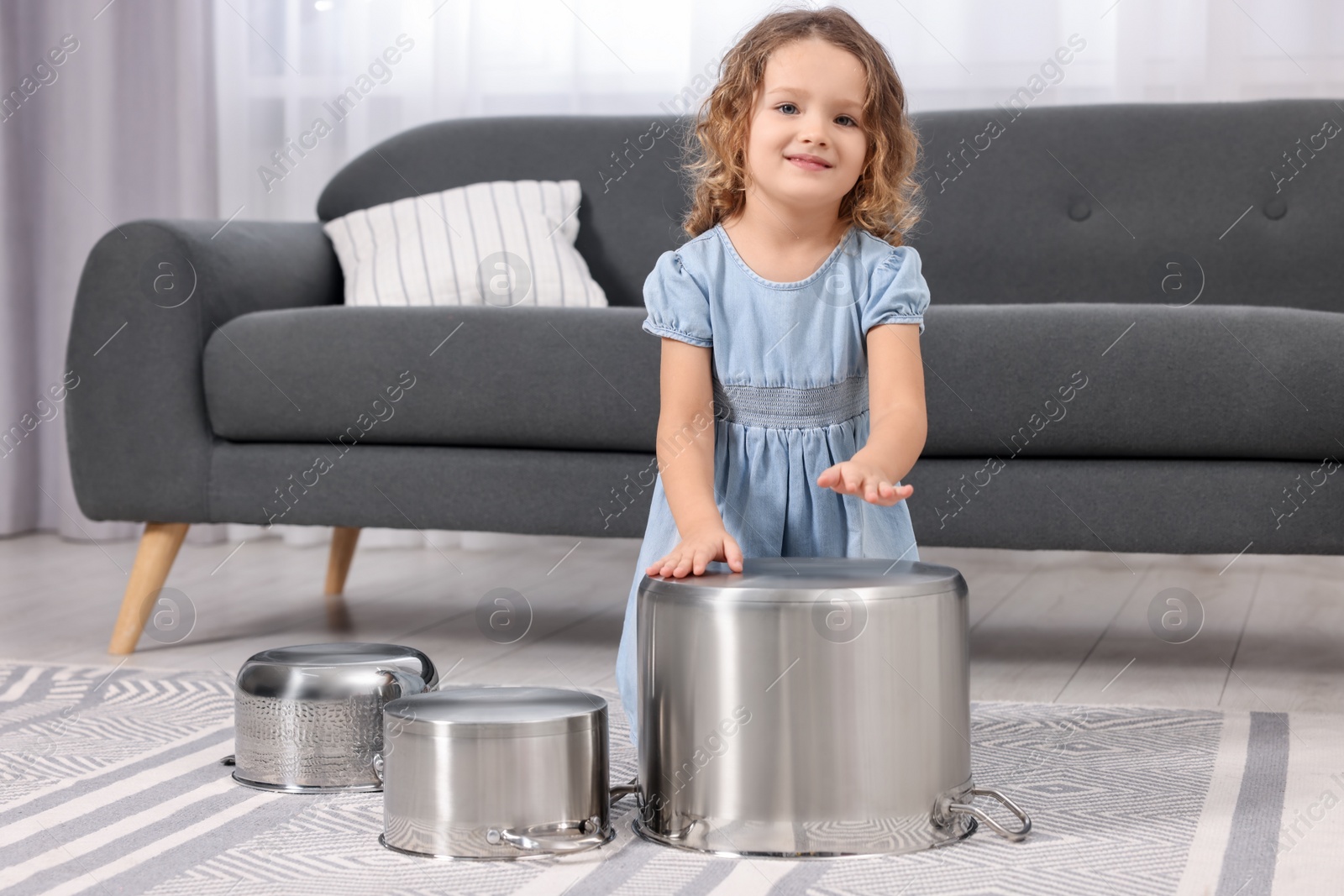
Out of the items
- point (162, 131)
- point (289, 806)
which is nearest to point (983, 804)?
point (289, 806)

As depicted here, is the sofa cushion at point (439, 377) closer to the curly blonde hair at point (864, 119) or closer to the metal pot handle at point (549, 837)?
the curly blonde hair at point (864, 119)

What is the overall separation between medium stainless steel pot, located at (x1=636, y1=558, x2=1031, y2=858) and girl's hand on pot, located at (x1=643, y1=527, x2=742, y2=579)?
12mm

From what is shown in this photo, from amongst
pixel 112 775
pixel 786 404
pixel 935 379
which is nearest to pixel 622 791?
pixel 786 404

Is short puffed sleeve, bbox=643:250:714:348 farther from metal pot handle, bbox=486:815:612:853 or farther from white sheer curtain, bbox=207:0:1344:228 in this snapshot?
white sheer curtain, bbox=207:0:1344:228

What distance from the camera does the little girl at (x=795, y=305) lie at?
3.70 feet

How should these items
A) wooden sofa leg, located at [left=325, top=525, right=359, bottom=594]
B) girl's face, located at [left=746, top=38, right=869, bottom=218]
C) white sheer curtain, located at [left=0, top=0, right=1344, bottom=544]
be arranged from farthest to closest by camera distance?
white sheer curtain, located at [left=0, top=0, right=1344, bottom=544], wooden sofa leg, located at [left=325, top=525, right=359, bottom=594], girl's face, located at [left=746, top=38, right=869, bottom=218]

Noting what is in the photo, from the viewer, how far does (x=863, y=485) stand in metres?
0.96

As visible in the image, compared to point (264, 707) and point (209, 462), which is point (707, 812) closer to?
point (264, 707)

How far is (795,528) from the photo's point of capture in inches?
46.8

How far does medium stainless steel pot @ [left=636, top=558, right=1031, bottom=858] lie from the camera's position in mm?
924

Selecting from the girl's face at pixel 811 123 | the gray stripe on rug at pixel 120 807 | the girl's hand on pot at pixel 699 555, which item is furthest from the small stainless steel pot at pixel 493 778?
the girl's face at pixel 811 123

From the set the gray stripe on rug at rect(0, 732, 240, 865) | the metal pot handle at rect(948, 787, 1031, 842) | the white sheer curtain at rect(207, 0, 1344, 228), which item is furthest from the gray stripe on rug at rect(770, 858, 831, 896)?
the white sheer curtain at rect(207, 0, 1344, 228)

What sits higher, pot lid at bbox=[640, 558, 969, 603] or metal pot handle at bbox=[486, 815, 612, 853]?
pot lid at bbox=[640, 558, 969, 603]

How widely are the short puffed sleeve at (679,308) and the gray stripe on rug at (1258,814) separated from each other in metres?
0.56
